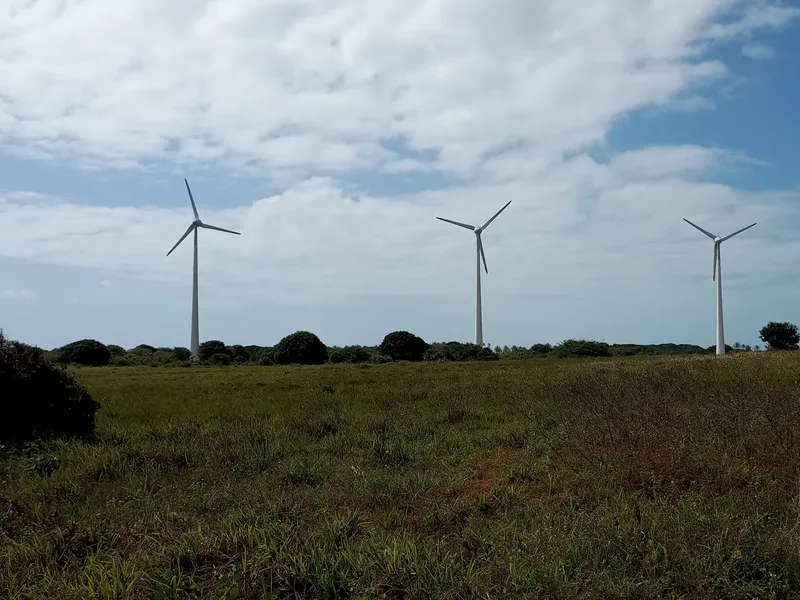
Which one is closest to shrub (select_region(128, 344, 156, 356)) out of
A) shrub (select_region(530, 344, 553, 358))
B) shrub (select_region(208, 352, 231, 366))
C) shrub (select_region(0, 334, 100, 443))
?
shrub (select_region(208, 352, 231, 366))

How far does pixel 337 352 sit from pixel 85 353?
671 inches

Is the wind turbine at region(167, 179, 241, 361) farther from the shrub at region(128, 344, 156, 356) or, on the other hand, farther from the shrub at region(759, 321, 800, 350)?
the shrub at region(759, 321, 800, 350)

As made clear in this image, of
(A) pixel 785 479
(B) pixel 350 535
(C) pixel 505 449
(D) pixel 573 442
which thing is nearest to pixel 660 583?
(B) pixel 350 535

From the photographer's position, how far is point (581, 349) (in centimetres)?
4919

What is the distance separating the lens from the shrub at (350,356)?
4692 cm

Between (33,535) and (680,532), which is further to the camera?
(33,535)

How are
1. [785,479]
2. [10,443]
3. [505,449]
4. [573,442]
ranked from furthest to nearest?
[10,443], [505,449], [573,442], [785,479]

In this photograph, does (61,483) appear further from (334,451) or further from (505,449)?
(505,449)

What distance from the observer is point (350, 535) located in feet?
19.1

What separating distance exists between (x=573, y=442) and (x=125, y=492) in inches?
227

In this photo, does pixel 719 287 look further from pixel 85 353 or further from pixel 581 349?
pixel 85 353

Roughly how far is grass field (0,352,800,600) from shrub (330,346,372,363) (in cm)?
3369

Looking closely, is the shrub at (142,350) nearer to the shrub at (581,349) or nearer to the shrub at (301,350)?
the shrub at (301,350)

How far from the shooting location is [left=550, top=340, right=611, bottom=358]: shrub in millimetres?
48938
